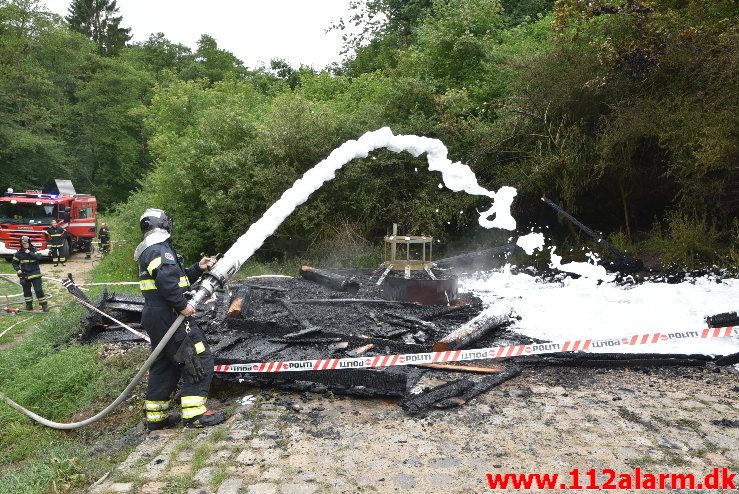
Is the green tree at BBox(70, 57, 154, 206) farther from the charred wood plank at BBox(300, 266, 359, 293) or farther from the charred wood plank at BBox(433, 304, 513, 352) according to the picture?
the charred wood plank at BBox(433, 304, 513, 352)

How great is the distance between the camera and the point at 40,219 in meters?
19.9

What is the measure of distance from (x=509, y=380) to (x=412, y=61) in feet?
48.2

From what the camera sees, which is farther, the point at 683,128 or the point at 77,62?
the point at 77,62

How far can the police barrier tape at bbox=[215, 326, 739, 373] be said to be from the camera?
6.06 metres

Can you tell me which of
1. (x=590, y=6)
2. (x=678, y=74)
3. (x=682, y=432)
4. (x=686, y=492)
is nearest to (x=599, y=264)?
(x=678, y=74)

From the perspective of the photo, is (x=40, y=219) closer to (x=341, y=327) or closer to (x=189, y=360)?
(x=341, y=327)

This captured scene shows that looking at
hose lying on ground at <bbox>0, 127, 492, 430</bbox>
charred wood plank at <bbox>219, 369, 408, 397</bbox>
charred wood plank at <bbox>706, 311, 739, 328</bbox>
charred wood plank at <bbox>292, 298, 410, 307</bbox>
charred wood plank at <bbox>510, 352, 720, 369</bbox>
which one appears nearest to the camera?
hose lying on ground at <bbox>0, 127, 492, 430</bbox>

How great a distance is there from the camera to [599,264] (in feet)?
40.9

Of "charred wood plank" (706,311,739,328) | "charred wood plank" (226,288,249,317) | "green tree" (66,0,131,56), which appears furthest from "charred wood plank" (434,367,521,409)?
"green tree" (66,0,131,56)

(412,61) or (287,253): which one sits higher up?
(412,61)

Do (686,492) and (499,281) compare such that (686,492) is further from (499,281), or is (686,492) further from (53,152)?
(53,152)

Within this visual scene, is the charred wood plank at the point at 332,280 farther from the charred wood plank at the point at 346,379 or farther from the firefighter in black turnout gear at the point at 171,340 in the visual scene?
the firefighter in black turnout gear at the point at 171,340

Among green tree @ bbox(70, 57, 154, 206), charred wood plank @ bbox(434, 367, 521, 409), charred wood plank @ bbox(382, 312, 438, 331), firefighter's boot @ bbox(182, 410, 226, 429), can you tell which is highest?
green tree @ bbox(70, 57, 154, 206)

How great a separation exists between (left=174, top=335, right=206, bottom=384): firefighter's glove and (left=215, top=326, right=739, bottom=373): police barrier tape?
0.69m
